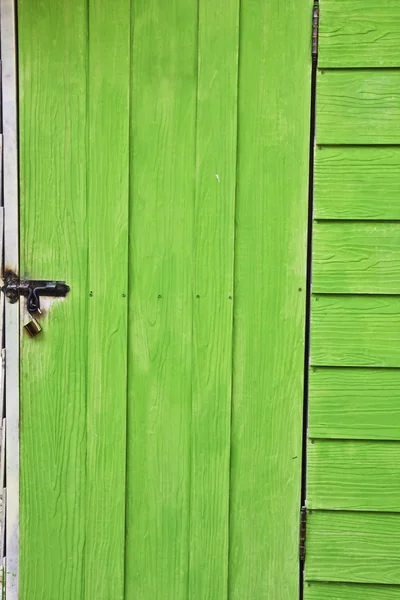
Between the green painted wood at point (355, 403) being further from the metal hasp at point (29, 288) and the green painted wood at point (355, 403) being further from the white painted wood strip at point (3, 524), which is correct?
the white painted wood strip at point (3, 524)

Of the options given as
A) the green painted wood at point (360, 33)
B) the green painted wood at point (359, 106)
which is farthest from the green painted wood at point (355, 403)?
the green painted wood at point (360, 33)

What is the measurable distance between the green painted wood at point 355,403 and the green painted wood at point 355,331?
0.12 ft

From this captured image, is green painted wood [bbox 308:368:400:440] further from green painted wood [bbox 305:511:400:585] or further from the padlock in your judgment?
the padlock

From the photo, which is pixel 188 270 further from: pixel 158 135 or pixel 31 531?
pixel 31 531

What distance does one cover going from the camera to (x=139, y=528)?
5.44 ft

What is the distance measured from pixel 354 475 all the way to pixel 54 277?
109 cm

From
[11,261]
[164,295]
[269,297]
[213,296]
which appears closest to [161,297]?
[164,295]

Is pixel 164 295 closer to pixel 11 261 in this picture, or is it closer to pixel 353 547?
pixel 11 261

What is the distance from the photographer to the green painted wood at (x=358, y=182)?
1579 mm

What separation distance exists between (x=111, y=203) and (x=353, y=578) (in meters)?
1.36

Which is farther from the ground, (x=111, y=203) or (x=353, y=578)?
(x=111, y=203)

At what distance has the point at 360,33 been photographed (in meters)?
1.56

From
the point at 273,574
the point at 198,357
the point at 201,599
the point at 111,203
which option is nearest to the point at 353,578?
the point at 273,574

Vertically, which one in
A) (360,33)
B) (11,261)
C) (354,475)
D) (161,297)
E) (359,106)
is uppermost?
(360,33)
